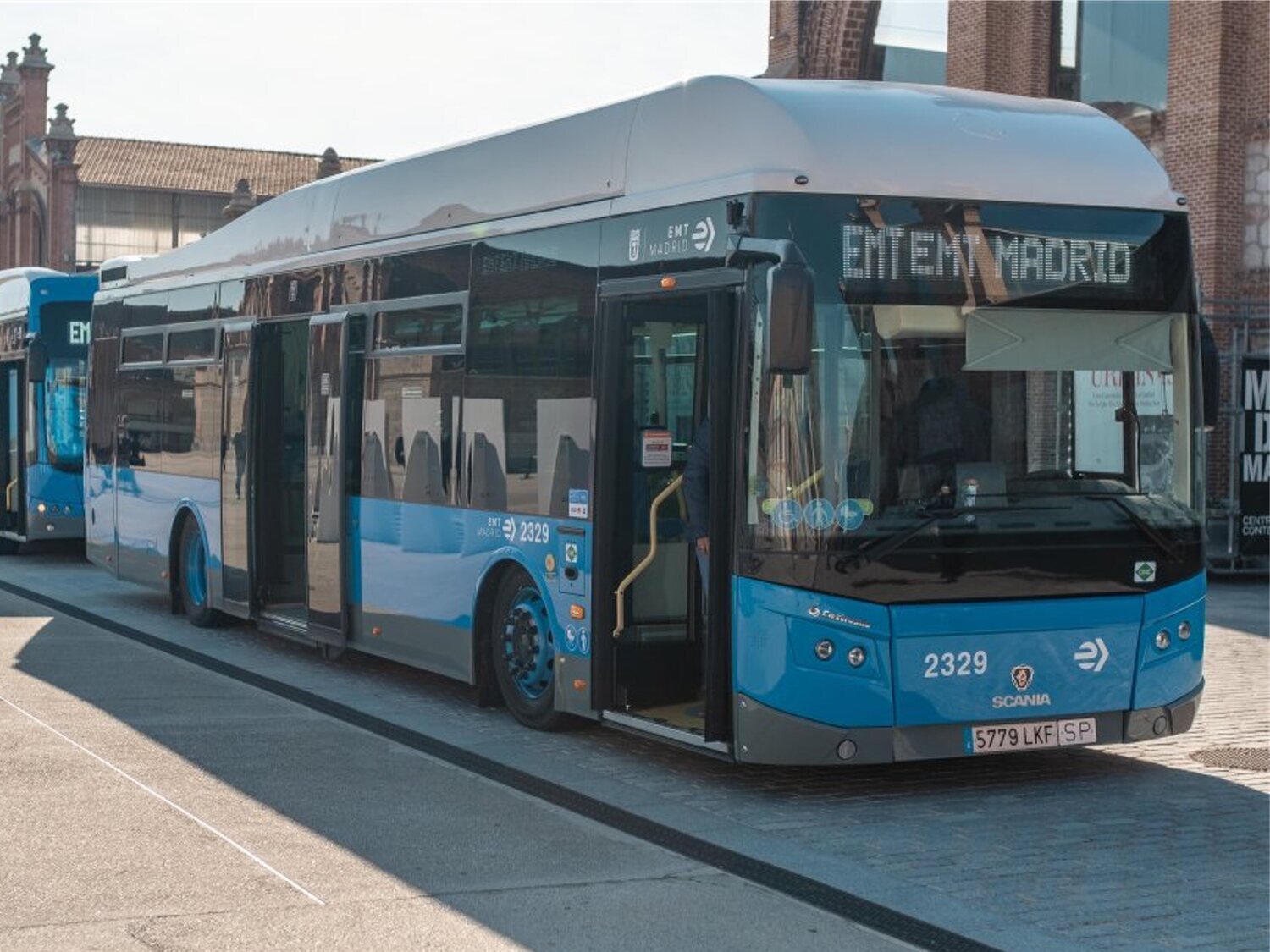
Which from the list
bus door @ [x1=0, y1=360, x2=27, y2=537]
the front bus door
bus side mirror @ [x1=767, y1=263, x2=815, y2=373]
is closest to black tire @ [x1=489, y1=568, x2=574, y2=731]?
the front bus door

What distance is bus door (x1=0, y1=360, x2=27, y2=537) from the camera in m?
23.4

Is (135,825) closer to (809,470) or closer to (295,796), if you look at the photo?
(295,796)

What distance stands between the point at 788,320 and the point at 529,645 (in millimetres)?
3235

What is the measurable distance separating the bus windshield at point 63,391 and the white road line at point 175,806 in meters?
11.5

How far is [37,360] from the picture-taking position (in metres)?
22.7

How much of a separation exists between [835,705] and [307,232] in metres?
Result: 6.68

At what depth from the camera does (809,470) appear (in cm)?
863

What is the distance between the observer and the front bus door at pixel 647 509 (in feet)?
32.4

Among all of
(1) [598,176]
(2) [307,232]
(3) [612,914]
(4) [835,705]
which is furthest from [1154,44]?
(3) [612,914]

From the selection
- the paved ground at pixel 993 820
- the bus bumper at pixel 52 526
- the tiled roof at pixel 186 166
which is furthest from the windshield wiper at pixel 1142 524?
the tiled roof at pixel 186 166

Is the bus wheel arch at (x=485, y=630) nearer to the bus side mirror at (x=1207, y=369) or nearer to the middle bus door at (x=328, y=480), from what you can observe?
the middle bus door at (x=328, y=480)

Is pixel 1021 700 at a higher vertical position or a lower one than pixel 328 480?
lower

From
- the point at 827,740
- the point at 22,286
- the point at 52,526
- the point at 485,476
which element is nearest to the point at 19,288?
the point at 22,286

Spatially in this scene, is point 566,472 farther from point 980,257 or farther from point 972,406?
point 980,257
